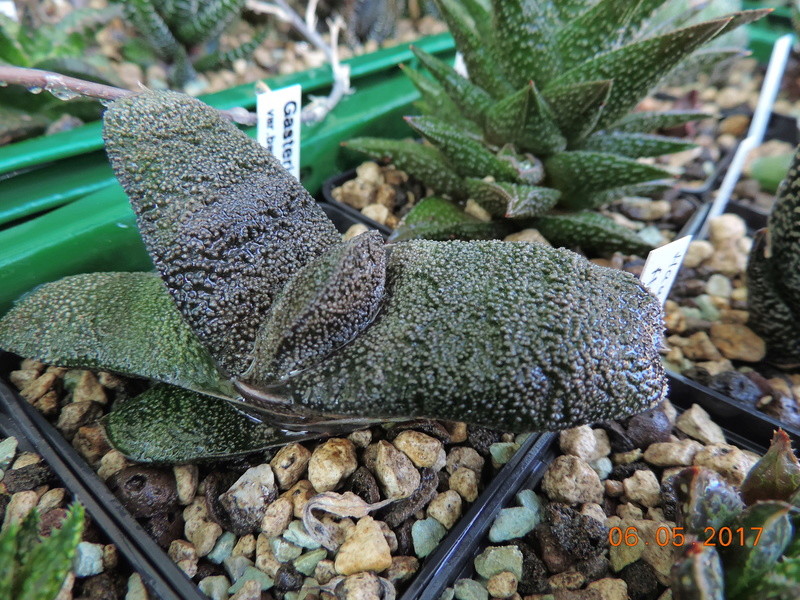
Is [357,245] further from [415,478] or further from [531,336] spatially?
[415,478]

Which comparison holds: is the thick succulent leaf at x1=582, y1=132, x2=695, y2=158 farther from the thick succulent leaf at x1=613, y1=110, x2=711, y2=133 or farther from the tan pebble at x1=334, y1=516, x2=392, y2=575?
the tan pebble at x1=334, y1=516, x2=392, y2=575

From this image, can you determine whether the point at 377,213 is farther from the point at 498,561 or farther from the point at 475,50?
the point at 498,561

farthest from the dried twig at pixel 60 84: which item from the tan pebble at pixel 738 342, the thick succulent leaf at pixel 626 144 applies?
the tan pebble at pixel 738 342

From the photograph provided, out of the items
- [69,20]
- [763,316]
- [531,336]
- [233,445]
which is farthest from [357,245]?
[69,20]

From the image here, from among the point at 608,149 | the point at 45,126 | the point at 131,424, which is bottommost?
the point at 131,424

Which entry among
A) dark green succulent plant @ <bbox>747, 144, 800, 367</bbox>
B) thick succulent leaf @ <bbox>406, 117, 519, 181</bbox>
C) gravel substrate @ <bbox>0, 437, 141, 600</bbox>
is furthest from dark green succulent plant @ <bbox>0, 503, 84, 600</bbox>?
dark green succulent plant @ <bbox>747, 144, 800, 367</bbox>

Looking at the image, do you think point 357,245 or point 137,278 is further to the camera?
point 137,278

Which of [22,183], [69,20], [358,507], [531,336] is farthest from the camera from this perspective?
[69,20]

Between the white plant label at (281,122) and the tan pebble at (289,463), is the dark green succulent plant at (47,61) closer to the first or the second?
the white plant label at (281,122)
